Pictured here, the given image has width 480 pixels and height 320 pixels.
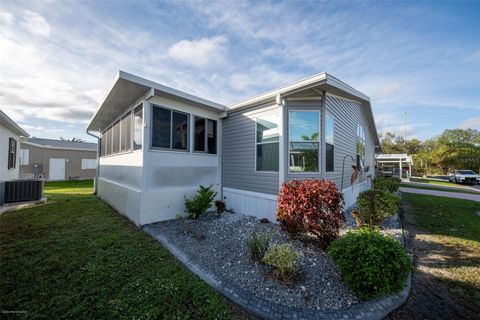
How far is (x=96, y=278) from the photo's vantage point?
3.16 m

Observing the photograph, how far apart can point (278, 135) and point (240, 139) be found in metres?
1.60

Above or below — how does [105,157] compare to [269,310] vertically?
above

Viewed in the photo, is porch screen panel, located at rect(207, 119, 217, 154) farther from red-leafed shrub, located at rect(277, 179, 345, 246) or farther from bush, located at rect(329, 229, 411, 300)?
bush, located at rect(329, 229, 411, 300)

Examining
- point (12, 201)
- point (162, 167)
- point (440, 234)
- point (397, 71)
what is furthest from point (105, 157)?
point (397, 71)

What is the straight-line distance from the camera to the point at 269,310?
99.0 inches

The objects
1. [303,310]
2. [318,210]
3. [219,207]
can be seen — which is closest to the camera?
[303,310]

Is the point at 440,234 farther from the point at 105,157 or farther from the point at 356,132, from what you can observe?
the point at 105,157

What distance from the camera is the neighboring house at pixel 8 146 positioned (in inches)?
356

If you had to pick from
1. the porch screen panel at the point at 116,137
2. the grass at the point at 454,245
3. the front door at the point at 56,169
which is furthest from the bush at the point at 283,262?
the front door at the point at 56,169

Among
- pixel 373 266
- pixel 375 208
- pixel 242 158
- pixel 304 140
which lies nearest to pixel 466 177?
pixel 375 208

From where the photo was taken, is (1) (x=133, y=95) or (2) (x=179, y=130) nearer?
(1) (x=133, y=95)

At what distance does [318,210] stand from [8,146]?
48.4ft

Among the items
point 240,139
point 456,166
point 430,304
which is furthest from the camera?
point 456,166

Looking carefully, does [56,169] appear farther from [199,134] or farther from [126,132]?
[199,134]
